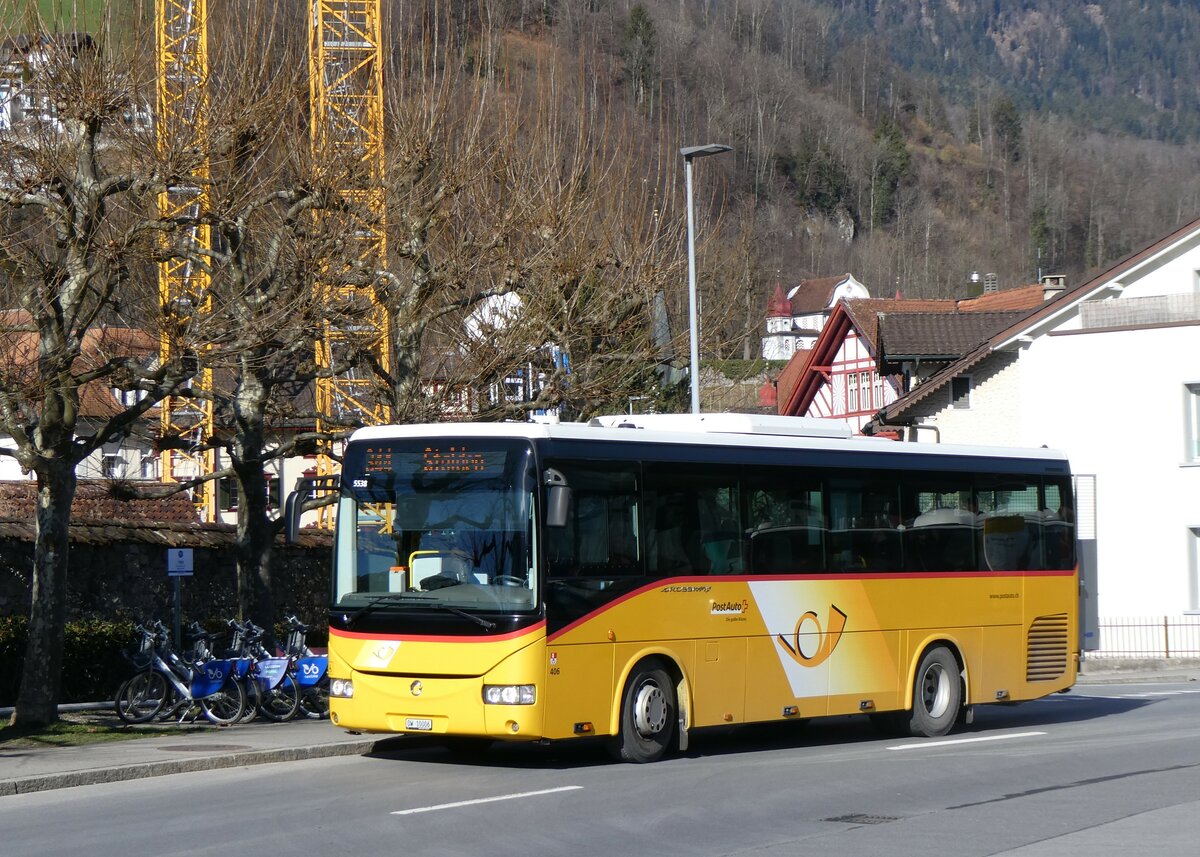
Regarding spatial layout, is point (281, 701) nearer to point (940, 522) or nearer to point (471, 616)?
point (471, 616)

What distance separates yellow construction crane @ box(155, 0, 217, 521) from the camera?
17422 mm

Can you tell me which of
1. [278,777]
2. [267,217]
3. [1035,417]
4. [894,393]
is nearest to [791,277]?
[894,393]

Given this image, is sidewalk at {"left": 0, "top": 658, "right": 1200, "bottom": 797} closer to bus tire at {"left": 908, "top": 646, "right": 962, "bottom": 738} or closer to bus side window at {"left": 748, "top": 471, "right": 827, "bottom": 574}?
bus side window at {"left": 748, "top": 471, "right": 827, "bottom": 574}

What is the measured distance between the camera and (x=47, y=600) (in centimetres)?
1694

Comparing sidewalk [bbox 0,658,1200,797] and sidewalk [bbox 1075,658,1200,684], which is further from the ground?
sidewalk [bbox 0,658,1200,797]

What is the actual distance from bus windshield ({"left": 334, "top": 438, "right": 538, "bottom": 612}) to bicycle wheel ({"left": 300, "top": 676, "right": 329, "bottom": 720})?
4.61 meters

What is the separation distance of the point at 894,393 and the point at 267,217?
39729 mm

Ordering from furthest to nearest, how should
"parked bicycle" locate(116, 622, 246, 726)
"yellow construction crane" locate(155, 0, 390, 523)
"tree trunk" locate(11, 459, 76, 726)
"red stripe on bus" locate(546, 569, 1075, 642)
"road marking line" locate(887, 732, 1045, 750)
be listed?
"yellow construction crane" locate(155, 0, 390, 523) → "parked bicycle" locate(116, 622, 246, 726) → "tree trunk" locate(11, 459, 76, 726) → "road marking line" locate(887, 732, 1045, 750) → "red stripe on bus" locate(546, 569, 1075, 642)

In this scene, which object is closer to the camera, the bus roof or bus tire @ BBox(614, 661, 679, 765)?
the bus roof

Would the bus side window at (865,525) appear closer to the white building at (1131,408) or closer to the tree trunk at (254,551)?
the tree trunk at (254,551)

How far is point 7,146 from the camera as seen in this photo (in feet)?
55.1

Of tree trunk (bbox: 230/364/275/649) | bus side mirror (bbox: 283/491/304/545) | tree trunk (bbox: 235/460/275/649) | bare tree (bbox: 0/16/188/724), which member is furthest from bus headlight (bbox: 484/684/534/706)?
tree trunk (bbox: 235/460/275/649)

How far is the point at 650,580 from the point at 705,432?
176 centimetres

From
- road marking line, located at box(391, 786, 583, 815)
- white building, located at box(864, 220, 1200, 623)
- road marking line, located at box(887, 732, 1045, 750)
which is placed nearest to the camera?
road marking line, located at box(391, 786, 583, 815)
